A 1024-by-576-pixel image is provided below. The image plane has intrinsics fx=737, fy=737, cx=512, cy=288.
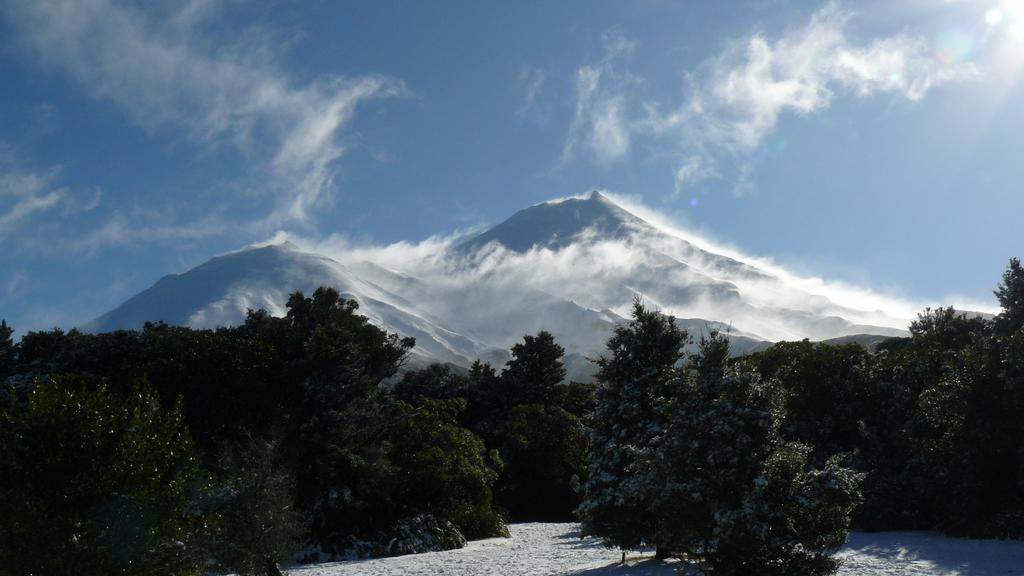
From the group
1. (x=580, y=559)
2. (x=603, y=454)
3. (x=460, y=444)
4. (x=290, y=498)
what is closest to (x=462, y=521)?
(x=460, y=444)

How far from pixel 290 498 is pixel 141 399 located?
469 centimetres

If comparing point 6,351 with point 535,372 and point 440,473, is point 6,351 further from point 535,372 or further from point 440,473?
point 535,372

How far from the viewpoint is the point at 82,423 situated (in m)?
12.0

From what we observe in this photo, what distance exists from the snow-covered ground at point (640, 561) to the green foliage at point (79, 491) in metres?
9.29

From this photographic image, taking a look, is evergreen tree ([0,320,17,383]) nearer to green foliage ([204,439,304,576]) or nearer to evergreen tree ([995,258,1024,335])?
green foliage ([204,439,304,576])

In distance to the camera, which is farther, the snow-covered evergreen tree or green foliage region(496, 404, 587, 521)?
green foliage region(496, 404, 587, 521)

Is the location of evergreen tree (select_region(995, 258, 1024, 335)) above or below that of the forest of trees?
above

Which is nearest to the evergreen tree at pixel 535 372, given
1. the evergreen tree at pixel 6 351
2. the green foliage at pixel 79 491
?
the evergreen tree at pixel 6 351

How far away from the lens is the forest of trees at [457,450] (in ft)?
39.7

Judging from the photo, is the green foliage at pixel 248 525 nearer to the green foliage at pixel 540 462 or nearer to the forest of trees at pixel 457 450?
the forest of trees at pixel 457 450

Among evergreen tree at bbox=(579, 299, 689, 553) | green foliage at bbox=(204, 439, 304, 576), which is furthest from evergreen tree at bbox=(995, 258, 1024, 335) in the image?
green foliage at bbox=(204, 439, 304, 576)

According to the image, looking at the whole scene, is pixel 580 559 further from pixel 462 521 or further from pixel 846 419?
pixel 846 419

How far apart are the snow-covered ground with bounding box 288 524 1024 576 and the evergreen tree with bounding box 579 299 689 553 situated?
3.94 ft

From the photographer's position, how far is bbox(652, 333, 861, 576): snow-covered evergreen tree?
12328mm
